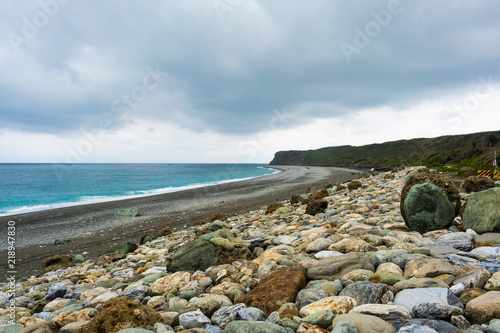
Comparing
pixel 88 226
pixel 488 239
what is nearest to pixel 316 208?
pixel 488 239

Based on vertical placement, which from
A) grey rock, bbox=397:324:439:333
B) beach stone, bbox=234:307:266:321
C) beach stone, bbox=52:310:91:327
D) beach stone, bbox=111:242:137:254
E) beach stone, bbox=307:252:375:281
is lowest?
beach stone, bbox=111:242:137:254

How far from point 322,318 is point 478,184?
33.3 ft

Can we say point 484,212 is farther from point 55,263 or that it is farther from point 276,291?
point 55,263

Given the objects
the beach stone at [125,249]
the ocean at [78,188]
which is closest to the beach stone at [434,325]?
the beach stone at [125,249]

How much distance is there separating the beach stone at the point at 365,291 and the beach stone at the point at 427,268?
25.1 inches

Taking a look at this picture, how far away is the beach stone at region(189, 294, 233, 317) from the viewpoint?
3.70 meters

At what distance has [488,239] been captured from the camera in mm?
4926

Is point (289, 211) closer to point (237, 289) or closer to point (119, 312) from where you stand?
point (237, 289)

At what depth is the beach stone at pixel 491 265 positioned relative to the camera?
11.6 feet

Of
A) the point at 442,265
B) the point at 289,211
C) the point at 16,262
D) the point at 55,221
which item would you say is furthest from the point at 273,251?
the point at 55,221

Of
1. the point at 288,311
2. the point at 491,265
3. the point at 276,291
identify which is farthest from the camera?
the point at 276,291

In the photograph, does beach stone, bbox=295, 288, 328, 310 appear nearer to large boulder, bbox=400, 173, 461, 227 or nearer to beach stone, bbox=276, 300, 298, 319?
beach stone, bbox=276, 300, 298, 319

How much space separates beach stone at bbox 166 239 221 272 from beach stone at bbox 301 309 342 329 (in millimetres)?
3232

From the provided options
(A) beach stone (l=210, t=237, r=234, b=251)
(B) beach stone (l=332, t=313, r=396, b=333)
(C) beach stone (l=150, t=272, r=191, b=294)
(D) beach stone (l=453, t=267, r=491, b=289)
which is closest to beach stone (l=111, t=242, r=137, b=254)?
(A) beach stone (l=210, t=237, r=234, b=251)
